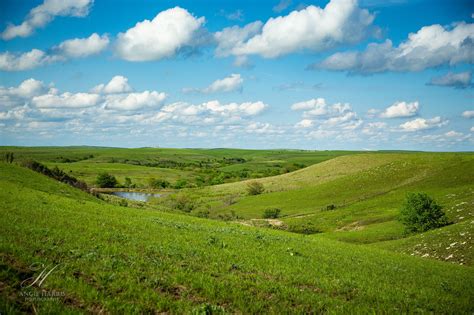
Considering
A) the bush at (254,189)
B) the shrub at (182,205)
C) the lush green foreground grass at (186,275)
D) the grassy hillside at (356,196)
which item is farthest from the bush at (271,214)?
the lush green foreground grass at (186,275)

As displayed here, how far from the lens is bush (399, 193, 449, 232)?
170 ft

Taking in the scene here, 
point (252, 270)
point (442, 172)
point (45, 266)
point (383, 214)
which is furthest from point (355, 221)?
point (45, 266)

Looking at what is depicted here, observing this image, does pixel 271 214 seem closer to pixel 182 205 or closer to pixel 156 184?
pixel 182 205

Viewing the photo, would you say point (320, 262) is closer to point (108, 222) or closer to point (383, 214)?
point (108, 222)

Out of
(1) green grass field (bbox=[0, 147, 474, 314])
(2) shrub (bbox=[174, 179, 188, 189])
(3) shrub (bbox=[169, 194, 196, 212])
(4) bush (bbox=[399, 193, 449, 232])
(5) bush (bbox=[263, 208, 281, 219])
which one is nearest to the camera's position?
(1) green grass field (bbox=[0, 147, 474, 314])

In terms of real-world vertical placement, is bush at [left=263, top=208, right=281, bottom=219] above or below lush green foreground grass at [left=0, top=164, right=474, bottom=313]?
below

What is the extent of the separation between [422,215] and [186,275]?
49.0 meters

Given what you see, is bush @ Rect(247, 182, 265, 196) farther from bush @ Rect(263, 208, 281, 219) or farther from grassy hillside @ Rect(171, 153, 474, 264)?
bush @ Rect(263, 208, 281, 219)

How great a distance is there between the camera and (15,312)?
7922 millimetres

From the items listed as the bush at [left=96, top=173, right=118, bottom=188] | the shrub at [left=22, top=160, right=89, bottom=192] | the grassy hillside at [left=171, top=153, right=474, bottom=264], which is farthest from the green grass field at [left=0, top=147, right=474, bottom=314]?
the bush at [left=96, top=173, right=118, bottom=188]

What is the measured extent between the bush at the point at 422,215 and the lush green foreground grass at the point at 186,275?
31.6 m

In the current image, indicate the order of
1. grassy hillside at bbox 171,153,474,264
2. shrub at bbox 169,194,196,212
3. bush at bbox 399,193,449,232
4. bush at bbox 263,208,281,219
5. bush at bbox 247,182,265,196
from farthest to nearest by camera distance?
bush at bbox 247,182,265,196
shrub at bbox 169,194,196,212
bush at bbox 263,208,281,219
grassy hillside at bbox 171,153,474,264
bush at bbox 399,193,449,232

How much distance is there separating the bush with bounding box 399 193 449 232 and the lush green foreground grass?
3160cm

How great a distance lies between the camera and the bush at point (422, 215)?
51.8 m
